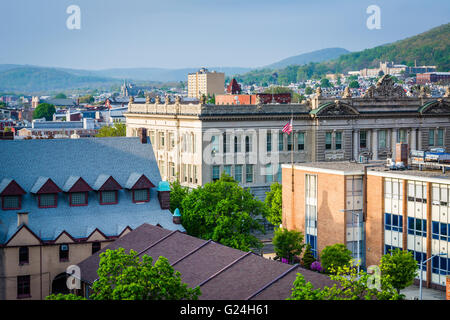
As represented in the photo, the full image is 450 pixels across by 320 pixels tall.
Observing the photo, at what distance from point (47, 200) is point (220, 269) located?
25704 millimetres

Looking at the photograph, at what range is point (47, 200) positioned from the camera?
72.9 meters

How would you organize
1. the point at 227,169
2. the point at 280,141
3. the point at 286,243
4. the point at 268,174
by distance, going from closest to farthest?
the point at 286,243, the point at 227,169, the point at 268,174, the point at 280,141

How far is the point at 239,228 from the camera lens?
7362 centimetres

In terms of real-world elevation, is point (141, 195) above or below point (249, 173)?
above

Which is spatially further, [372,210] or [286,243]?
[286,243]

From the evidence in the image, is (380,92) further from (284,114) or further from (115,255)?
(115,255)

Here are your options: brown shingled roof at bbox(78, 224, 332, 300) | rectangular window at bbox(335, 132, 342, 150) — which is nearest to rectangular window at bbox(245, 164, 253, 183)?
rectangular window at bbox(335, 132, 342, 150)

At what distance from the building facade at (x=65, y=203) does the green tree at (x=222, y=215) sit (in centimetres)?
213

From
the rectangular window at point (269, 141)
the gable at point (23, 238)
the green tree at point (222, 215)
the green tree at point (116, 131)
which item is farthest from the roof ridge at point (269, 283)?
the green tree at point (116, 131)

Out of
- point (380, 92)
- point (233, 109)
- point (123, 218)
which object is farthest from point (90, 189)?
point (380, 92)

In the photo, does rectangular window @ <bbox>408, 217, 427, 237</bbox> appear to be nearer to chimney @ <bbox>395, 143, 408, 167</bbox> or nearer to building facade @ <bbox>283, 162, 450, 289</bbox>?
building facade @ <bbox>283, 162, 450, 289</bbox>

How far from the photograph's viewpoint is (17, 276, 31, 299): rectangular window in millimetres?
67500

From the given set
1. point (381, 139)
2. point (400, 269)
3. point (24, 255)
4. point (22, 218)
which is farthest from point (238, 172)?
point (400, 269)

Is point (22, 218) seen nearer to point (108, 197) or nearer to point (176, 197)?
point (108, 197)
